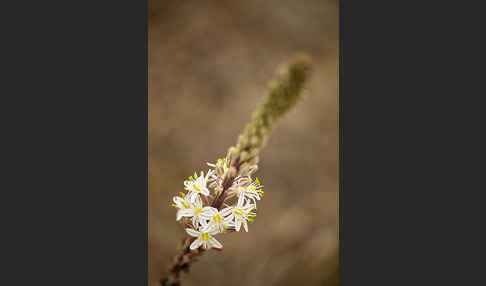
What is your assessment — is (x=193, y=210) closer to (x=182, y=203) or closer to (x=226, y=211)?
(x=182, y=203)

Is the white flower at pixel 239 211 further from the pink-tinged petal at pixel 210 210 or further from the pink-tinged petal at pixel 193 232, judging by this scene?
the pink-tinged petal at pixel 193 232

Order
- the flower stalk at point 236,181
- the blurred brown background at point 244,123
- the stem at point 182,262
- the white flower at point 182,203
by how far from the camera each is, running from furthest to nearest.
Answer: the blurred brown background at point 244,123 → the stem at point 182,262 → the white flower at point 182,203 → the flower stalk at point 236,181

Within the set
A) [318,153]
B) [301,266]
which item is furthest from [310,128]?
[301,266]

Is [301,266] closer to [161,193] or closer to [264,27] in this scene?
[161,193]

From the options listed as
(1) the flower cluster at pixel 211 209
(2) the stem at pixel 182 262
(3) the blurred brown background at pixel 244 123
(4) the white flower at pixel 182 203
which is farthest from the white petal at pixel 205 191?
(3) the blurred brown background at pixel 244 123

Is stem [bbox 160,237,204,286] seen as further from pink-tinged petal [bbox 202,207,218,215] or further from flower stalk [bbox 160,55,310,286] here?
pink-tinged petal [bbox 202,207,218,215]

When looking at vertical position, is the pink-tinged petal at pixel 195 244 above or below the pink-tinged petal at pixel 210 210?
below
